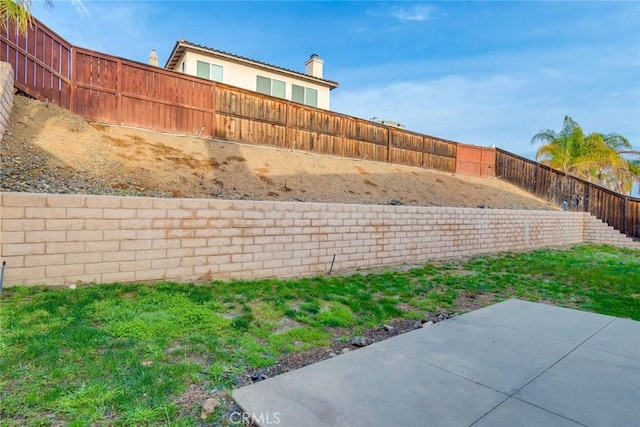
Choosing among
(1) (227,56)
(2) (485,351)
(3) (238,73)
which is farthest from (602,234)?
(1) (227,56)

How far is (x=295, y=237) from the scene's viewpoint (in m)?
6.61

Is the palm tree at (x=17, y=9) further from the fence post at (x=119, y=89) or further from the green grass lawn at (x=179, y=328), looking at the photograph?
the green grass lawn at (x=179, y=328)

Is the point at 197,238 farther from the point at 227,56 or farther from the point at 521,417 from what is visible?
the point at 227,56

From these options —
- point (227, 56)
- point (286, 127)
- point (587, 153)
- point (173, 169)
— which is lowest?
point (173, 169)

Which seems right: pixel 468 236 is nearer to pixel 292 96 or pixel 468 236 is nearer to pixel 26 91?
pixel 292 96

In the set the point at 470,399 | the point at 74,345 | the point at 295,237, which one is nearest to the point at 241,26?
the point at 295,237

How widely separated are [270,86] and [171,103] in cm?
683

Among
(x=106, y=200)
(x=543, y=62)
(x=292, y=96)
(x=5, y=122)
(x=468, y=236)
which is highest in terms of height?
(x=543, y=62)

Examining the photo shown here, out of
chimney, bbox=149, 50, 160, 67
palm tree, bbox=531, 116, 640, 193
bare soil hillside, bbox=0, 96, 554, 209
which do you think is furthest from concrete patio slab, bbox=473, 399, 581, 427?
palm tree, bbox=531, 116, 640, 193

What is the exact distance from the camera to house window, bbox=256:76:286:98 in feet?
50.1

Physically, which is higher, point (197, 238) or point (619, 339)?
point (197, 238)

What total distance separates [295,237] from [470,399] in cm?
462

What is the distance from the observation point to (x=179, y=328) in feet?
11.2

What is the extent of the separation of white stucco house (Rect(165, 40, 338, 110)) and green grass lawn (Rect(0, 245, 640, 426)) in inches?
461
